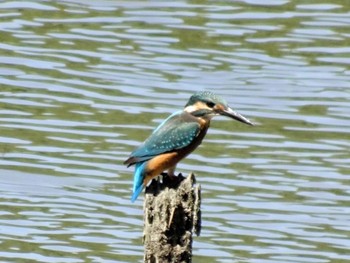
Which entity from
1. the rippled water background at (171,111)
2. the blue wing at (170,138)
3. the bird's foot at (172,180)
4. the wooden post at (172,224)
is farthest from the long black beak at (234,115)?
the rippled water background at (171,111)

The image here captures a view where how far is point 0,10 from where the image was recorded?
16.2 m

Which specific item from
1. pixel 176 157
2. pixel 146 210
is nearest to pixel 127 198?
pixel 176 157

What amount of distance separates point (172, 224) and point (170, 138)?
98 cm

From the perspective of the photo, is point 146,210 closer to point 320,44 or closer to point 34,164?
point 34,164

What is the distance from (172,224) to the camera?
6.72 m

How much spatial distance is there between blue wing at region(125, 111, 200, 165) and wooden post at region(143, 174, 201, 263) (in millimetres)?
731

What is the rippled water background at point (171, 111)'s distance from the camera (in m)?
10.3

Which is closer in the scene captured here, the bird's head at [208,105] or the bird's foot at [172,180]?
the bird's foot at [172,180]

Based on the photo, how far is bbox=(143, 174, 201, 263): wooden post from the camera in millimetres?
6723

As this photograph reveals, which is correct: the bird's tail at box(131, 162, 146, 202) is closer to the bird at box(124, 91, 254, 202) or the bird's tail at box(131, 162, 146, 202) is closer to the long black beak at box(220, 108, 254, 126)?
the bird at box(124, 91, 254, 202)

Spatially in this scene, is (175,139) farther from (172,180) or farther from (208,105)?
(172,180)

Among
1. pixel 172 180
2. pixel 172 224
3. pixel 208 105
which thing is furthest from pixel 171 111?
pixel 172 224

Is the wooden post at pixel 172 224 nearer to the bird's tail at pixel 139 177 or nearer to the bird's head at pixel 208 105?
the bird's tail at pixel 139 177

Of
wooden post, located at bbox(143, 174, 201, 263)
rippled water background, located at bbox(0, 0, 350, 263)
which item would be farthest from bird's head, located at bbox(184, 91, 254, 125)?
rippled water background, located at bbox(0, 0, 350, 263)
